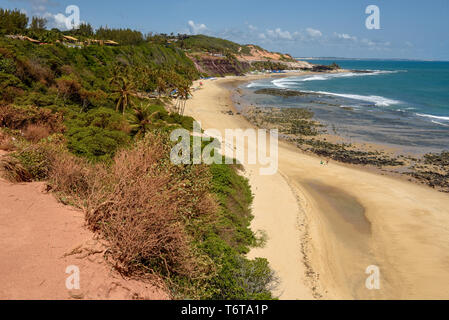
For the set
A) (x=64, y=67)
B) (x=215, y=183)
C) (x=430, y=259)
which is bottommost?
(x=430, y=259)

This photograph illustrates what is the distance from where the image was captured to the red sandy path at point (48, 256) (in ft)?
23.2

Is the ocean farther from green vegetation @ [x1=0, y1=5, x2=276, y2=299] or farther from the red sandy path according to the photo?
the red sandy path

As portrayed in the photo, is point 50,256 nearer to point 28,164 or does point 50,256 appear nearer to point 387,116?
point 28,164

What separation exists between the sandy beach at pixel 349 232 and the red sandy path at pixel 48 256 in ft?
29.4

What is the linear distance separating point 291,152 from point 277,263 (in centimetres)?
2419

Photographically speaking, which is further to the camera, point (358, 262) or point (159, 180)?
point (358, 262)

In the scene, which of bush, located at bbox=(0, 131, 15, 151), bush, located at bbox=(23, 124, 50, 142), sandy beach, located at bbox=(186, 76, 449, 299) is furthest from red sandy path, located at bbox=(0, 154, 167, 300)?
bush, located at bbox=(23, 124, 50, 142)

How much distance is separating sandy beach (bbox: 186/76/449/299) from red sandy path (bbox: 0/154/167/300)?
353 inches

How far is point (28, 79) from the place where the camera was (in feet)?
114

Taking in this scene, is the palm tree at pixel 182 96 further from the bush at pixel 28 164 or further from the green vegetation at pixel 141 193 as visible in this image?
the bush at pixel 28 164

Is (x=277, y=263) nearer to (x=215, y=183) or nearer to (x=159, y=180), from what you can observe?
(x=215, y=183)

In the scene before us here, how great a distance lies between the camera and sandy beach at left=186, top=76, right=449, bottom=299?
1485cm

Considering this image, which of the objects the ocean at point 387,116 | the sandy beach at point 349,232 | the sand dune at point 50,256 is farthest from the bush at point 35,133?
the ocean at point 387,116

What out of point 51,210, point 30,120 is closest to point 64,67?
point 30,120
